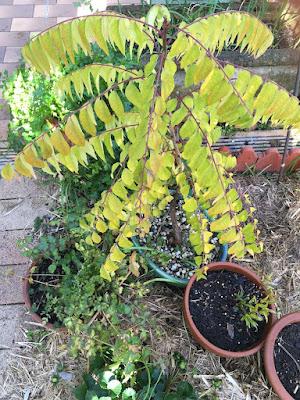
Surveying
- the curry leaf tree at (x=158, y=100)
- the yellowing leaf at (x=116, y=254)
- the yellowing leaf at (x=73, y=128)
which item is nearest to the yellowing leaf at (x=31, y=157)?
the curry leaf tree at (x=158, y=100)

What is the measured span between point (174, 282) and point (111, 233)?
1.27 feet

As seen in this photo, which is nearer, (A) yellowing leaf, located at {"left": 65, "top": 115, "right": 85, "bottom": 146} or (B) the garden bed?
(A) yellowing leaf, located at {"left": 65, "top": 115, "right": 85, "bottom": 146}

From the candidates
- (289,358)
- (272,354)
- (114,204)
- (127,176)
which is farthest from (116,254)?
(289,358)

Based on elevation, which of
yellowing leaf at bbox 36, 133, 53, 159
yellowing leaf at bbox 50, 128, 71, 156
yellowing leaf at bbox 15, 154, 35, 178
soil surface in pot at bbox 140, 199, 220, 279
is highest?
yellowing leaf at bbox 50, 128, 71, 156

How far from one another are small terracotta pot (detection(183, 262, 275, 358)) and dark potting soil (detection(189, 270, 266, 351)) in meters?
0.03

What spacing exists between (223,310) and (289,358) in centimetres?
36

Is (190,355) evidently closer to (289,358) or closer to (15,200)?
(289,358)

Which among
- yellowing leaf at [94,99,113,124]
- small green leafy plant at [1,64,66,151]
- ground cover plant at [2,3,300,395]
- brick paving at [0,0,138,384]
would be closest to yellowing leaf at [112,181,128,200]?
ground cover plant at [2,3,300,395]

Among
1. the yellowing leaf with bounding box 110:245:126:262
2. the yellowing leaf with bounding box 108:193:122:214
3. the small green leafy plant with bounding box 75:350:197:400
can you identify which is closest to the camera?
the yellowing leaf with bounding box 108:193:122:214

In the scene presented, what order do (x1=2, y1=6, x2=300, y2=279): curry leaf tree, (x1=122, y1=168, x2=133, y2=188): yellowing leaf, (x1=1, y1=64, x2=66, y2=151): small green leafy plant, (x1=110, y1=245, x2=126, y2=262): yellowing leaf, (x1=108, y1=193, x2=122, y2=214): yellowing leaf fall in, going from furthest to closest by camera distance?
(x1=1, y1=64, x2=66, y2=151): small green leafy plant
(x1=110, y1=245, x2=126, y2=262): yellowing leaf
(x1=108, y1=193, x2=122, y2=214): yellowing leaf
(x1=122, y1=168, x2=133, y2=188): yellowing leaf
(x1=2, y1=6, x2=300, y2=279): curry leaf tree

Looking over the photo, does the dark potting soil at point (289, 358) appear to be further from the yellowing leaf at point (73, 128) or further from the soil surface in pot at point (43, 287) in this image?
the yellowing leaf at point (73, 128)

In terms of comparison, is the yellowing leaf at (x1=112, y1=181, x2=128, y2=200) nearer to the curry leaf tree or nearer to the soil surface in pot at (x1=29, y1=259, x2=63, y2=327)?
the curry leaf tree

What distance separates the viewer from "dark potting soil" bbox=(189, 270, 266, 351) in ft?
6.74

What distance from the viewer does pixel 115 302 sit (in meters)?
2.01
